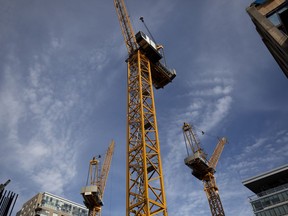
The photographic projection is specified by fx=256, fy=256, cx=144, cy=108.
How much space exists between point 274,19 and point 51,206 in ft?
257

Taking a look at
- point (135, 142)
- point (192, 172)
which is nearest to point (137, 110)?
point (135, 142)

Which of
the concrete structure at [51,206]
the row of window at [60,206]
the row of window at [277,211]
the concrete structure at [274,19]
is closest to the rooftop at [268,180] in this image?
the row of window at [277,211]

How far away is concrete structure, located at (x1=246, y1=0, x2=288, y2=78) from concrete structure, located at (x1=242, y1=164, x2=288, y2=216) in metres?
54.2

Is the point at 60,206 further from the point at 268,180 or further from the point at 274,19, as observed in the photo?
the point at 274,19

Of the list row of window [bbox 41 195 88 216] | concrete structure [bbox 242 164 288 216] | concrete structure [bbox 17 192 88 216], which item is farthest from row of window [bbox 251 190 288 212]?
concrete structure [bbox 17 192 88 216]

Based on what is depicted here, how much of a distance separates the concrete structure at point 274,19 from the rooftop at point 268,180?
208 feet

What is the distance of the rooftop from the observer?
7031 cm

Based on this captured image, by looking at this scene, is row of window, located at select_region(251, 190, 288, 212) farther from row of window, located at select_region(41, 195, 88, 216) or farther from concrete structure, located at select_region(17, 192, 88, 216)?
concrete structure, located at select_region(17, 192, 88, 216)

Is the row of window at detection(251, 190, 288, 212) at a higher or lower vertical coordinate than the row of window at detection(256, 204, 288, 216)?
higher

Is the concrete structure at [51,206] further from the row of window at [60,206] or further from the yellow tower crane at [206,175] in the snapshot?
the yellow tower crane at [206,175]

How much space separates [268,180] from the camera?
72375mm

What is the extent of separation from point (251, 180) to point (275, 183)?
636 centimetres

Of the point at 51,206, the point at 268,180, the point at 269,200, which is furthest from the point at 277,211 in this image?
the point at 51,206

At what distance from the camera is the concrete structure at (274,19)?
15414 millimetres
